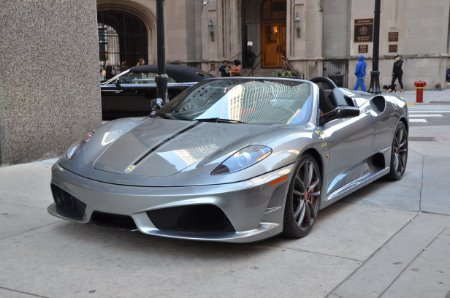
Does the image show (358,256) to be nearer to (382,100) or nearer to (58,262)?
(58,262)

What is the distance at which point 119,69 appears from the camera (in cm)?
3020

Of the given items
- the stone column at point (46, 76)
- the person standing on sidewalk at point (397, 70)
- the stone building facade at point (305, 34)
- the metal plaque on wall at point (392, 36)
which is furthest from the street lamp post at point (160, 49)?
the metal plaque on wall at point (392, 36)

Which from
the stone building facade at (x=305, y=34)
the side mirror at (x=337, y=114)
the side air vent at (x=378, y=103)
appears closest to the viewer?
the side mirror at (x=337, y=114)

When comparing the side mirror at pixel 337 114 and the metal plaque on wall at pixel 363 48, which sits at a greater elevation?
the metal plaque on wall at pixel 363 48

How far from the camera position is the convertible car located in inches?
150

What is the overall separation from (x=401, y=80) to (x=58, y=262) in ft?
73.7

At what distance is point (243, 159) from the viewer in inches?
156

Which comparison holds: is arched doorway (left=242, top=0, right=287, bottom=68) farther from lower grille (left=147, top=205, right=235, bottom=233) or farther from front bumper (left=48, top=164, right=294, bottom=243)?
lower grille (left=147, top=205, right=235, bottom=233)

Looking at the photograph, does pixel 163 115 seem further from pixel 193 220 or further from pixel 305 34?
pixel 305 34

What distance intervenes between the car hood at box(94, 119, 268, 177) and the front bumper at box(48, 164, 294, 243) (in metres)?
0.22

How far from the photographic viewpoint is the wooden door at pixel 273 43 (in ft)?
95.1

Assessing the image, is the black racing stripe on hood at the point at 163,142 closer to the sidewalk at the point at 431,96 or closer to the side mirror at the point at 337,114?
the side mirror at the point at 337,114

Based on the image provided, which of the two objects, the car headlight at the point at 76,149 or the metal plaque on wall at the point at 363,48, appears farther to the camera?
the metal plaque on wall at the point at 363,48

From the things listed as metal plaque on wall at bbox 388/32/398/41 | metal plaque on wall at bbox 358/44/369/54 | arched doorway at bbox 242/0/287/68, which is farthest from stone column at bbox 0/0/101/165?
arched doorway at bbox 242/0/287/68
